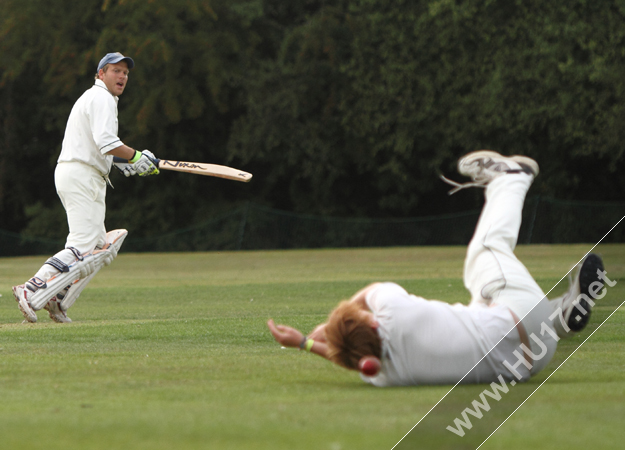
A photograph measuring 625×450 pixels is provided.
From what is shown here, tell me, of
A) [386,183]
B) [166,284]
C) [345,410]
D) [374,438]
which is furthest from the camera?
[386,183]

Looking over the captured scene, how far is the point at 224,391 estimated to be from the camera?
447 cm

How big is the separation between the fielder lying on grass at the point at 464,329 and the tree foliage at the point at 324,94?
80.1ft

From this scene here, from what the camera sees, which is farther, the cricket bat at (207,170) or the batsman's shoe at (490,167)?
the cricket bat at (207,170)

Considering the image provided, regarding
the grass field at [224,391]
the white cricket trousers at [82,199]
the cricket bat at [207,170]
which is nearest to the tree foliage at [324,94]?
the grass field at [224,391]

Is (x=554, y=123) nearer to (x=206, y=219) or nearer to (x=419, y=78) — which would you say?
(x=419, y=78)

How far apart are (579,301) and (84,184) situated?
5.14m

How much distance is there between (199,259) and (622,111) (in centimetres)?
1331

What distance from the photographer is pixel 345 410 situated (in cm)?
389

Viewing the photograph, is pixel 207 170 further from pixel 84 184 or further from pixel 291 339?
pixel 291 339

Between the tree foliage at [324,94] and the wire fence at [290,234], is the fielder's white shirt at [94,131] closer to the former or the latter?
the tree foliage at [324,94]

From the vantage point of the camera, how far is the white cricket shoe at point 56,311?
8453 millimetres

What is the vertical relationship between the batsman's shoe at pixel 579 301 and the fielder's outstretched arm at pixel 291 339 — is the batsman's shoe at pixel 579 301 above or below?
above

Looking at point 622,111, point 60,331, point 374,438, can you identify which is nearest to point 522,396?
point 374,438

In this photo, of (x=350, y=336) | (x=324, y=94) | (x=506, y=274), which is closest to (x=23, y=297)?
(x=350, y=336)
